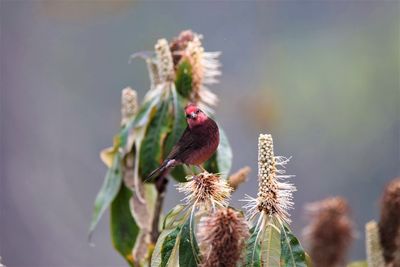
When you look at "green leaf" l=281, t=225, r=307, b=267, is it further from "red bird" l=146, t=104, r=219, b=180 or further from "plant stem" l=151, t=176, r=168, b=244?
"plant stem" l=151, t=176, r=168, b=244

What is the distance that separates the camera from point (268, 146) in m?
1.24

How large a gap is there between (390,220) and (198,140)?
376mm

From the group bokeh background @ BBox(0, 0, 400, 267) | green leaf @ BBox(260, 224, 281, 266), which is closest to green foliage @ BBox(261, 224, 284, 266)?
green leaf @ BBox(260, 224, 281, 266)

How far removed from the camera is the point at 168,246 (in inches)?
52.2

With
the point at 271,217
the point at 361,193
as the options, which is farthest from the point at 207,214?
the point at 361,193

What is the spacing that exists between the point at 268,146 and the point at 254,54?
345 cm

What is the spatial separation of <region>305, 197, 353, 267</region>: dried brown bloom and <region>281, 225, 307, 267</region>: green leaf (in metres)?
0.04

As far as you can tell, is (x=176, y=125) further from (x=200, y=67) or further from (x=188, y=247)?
(x=188, y=247)

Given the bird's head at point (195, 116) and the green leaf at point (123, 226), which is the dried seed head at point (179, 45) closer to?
the green leaf at point (123, 226)

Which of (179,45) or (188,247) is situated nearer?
(188,247)

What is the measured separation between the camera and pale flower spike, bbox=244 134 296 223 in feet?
4.05

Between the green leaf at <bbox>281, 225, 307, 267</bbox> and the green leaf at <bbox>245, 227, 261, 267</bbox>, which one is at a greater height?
the green leaf at <bbox>281, 225, 307, 267</bbox>

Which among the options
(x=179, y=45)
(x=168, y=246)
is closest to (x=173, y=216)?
(x=168, y=246)

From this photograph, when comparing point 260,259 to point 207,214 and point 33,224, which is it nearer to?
point 207,214
